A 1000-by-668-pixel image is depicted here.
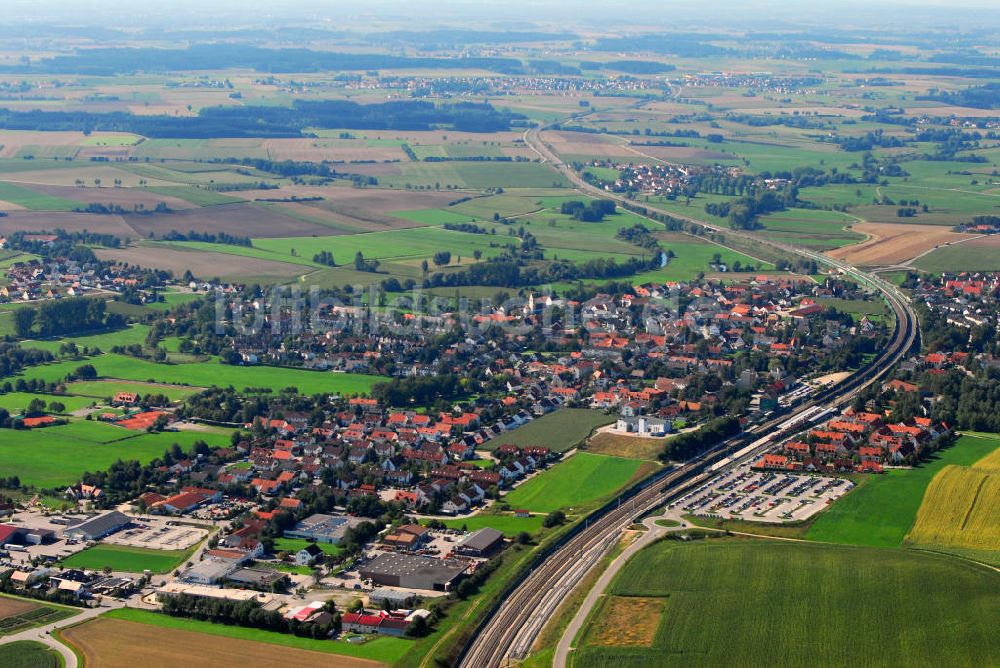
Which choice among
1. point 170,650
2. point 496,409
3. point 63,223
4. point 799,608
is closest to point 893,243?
point 496,409

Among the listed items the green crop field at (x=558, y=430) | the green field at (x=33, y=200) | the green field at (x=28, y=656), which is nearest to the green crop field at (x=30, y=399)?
the green crop field at (x=558, y=430)

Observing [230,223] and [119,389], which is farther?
[230,223]

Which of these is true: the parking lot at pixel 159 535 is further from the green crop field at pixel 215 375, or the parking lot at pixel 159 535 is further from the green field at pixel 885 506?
the green field at pixel 885 506

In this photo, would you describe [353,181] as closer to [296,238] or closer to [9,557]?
[296,238]

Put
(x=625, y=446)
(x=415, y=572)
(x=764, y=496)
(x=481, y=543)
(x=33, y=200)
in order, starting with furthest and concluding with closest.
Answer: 1. (x=33, y=200)
2. (x=625, y=446)
3. (x=764, y=496)
4. (x=481, y=543)
5. (x=415, y=572)

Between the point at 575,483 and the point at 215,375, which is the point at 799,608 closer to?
the point at 575,483

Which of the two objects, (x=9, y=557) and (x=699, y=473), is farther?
(x=699, y=473)

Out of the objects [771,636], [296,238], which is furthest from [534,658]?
[296,238]
